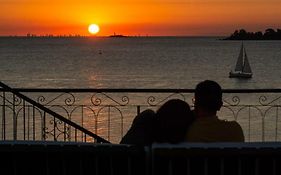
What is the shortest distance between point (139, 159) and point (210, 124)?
61 cm

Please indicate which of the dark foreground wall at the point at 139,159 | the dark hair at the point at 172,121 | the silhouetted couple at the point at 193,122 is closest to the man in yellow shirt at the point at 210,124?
the silhouetted couple at the point at 193,122

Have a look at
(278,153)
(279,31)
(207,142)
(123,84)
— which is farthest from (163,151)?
(279,31)

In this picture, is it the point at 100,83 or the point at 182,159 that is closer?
the point at 182,159

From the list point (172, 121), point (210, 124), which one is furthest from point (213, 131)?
point (172, 121)

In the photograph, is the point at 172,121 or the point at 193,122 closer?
the point at 172,121

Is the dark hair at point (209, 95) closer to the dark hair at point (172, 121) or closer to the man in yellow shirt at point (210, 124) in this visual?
the man in yellow shirt at point (210, 124)

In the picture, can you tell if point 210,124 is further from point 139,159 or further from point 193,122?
point 139,159

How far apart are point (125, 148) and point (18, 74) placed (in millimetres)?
61705

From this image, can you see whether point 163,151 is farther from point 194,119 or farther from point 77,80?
point 77,80

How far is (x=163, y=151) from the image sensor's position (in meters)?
4.06

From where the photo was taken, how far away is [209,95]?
4457 millimetres

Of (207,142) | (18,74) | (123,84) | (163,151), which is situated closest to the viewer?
(163,151)

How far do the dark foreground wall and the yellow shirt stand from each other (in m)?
0.32

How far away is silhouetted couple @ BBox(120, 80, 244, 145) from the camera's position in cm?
425
